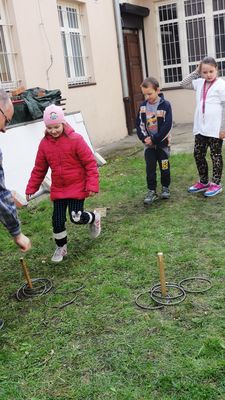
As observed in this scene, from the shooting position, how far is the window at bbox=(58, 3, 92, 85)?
9.73 metres

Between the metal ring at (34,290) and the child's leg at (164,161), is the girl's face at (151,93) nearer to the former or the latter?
the child's leg at (164,161)

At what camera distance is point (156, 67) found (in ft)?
45.5

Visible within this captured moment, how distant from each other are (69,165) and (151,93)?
1.68 metres

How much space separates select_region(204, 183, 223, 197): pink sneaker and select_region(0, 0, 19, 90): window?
4.13 m

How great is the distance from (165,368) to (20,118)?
5.40 metres

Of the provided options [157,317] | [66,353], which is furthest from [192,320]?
[66,353]

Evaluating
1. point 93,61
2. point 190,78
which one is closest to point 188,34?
point 93,61

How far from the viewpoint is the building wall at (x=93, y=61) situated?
8.20 meters

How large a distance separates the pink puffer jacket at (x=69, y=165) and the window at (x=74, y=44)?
612 cm

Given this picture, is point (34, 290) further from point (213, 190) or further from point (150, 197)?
point (213, 190)

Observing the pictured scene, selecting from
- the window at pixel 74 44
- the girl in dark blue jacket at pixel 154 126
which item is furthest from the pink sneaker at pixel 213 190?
the window at pixel 74 44

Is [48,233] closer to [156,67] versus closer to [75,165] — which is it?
[75,165]

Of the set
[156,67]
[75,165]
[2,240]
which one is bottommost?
[2,240]

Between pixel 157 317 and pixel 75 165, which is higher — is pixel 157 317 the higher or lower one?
the lower one
